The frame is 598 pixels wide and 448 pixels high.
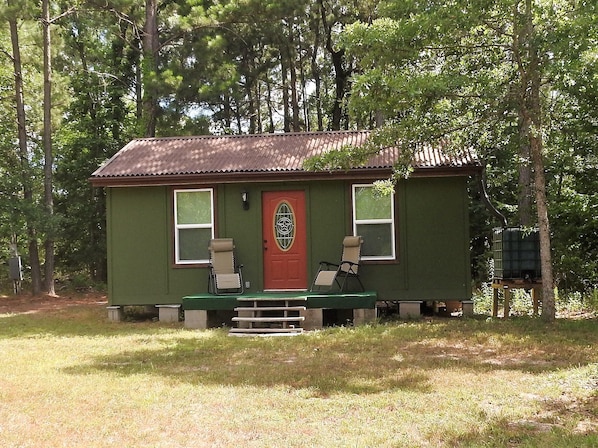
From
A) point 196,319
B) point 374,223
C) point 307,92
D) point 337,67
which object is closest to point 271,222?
point 374,223

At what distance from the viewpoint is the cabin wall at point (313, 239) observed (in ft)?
32.4

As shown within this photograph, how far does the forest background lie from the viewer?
25.7ft

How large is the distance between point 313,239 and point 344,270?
0.76 m

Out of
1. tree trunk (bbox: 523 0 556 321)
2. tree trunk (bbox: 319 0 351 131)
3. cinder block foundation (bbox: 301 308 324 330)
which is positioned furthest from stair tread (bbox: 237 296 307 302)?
tree trunk (bbox: 319 0 351 131)

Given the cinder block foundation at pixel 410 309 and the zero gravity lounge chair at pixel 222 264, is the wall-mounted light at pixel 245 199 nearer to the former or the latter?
the zero gravity lounge chair at pixel 222 264

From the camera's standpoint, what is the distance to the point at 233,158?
1066 centimetres

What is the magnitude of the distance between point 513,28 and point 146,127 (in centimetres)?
1146

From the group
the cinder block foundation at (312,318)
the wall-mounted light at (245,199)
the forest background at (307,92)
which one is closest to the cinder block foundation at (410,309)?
the cinder block foundation at (312,318)

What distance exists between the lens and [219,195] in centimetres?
1032

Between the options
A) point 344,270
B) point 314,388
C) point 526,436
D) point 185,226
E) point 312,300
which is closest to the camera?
point 526,436

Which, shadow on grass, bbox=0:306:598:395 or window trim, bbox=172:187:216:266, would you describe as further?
window trim, bbox=172:187:216:266

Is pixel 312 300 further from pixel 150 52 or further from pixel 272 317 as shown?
pixel 150 52

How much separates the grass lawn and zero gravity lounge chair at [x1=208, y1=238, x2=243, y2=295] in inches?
55.9

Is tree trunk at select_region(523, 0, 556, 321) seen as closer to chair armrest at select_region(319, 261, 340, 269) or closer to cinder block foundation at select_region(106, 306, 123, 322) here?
chair armrest at select_region(319, 261, 340, 269)
